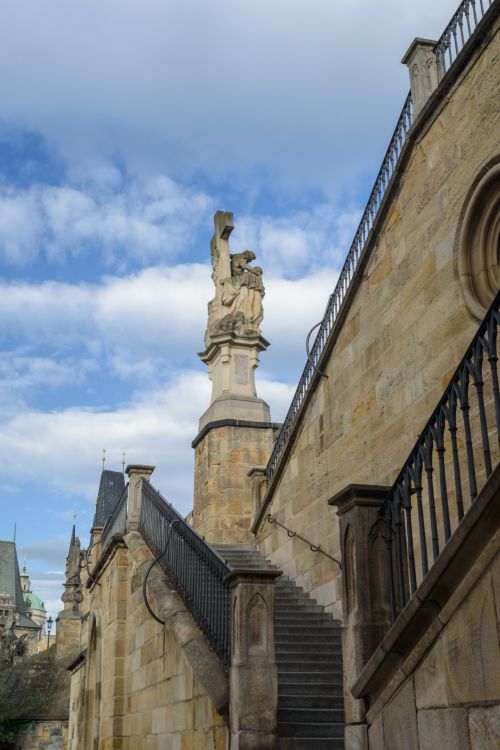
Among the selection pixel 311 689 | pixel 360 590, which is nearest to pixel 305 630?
pixel 311 689

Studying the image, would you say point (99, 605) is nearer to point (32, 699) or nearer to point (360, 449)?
point (360, 449)

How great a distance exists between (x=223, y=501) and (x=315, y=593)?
4.46 meters

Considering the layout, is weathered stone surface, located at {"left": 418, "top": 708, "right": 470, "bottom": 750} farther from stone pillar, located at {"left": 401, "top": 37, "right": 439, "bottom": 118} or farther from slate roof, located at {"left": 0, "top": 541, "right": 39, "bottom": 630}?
slate roof, located at {"left": 0, "top": 541, "right": 39, "bottom": 630}

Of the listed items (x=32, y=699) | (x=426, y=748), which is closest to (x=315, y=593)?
(x=426, y=748)

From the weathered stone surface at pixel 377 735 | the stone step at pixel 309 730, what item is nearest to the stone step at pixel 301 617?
the stone step at pixel 309 730

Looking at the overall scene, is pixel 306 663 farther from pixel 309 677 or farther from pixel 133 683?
pixel 133 683

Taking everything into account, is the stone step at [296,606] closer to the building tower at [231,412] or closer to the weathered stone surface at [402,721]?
the building tower at [231,412]

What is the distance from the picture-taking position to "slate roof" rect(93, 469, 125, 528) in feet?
178

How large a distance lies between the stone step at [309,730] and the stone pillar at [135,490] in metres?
6.04

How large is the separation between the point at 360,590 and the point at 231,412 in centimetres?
1058

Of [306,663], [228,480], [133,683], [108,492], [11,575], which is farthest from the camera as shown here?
[11,575]

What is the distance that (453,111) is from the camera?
9.28m

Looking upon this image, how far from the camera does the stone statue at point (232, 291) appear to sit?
1695 cm

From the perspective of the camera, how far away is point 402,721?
4.86 metres
